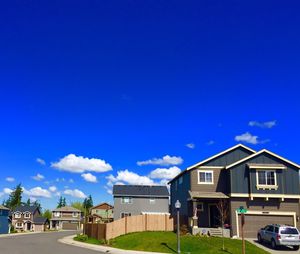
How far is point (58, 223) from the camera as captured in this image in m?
108

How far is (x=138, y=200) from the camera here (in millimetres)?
66500

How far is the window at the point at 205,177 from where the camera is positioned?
129 feet

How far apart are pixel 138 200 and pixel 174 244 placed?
120 ft

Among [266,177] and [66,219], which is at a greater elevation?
[266,177]

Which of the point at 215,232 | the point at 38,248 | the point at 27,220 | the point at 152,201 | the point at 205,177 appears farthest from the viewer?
the point at 27,220

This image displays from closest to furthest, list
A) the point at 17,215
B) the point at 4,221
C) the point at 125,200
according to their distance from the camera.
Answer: the point at 125,200
the point at 4,221
the point at 17,215

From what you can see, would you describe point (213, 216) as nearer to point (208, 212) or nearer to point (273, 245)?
point (208, 212)

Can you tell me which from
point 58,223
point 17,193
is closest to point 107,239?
point 58,223

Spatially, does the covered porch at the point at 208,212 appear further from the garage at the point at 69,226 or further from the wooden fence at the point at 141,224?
the garage at the point at 69,226

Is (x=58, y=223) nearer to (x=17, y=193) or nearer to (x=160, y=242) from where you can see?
(x=17, y=193)

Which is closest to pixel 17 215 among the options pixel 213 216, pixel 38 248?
pixel 38 248

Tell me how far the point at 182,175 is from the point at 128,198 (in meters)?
24.4

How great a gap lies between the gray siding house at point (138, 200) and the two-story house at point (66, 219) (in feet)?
140

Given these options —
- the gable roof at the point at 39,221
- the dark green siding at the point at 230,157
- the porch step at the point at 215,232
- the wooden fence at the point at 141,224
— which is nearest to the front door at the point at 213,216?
the porch step at the point at 215,232
